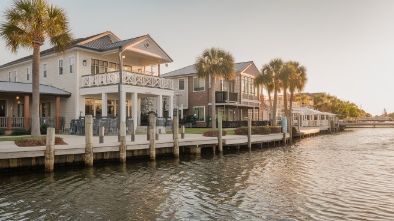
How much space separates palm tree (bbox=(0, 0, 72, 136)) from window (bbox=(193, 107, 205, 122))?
25814mm

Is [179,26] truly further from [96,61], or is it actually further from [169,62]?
[96,61]

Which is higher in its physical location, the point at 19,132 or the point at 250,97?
the point at 250,97

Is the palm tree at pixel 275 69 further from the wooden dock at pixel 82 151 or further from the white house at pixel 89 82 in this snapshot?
the wooden dock at pixel 82 151

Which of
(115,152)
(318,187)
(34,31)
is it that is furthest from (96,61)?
(318,187)

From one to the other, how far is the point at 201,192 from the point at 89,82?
1988cm

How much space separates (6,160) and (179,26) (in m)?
18.8

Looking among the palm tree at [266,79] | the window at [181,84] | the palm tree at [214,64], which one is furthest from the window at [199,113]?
the palm tree at [214,64]

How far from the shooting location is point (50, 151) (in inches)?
567

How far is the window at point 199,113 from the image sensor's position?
42.3m

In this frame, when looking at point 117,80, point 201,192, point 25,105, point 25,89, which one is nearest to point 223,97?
point 117,80

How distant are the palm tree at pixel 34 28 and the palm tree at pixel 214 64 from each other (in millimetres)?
15835

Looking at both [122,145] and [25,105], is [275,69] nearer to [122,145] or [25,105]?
[25,105]

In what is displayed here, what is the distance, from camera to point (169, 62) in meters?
33.8

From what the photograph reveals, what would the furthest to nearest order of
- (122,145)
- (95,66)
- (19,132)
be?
(95,66)
(19,132)
(122,145)
